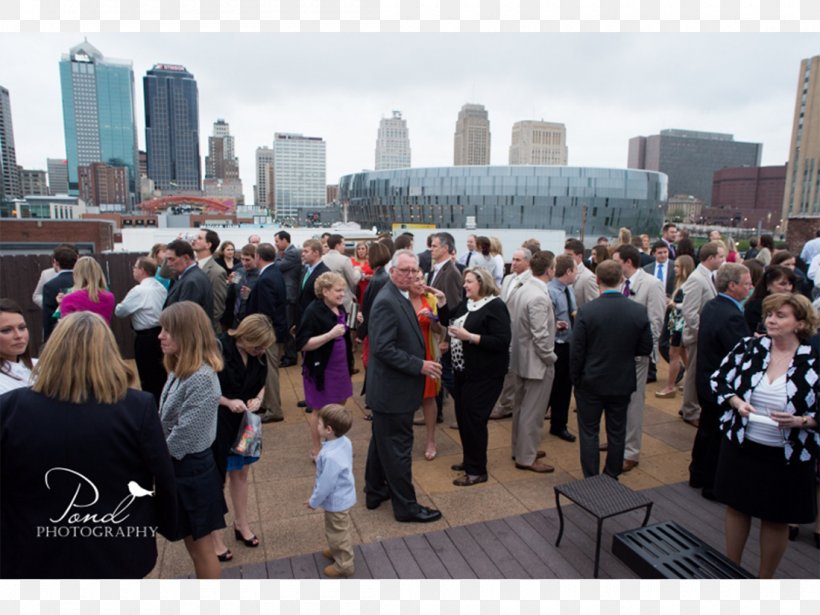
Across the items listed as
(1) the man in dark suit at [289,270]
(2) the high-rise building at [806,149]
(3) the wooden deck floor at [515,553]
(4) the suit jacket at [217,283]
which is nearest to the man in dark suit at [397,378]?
(3) the wooden deck floor at [515,553]

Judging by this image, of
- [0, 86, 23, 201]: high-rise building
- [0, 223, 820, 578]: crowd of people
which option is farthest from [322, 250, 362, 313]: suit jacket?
[0, 86, 23, 201]: high-rise building

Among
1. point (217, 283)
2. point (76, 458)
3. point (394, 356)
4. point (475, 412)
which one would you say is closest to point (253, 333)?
point (394, 356)

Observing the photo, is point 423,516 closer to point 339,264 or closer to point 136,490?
point 136,490

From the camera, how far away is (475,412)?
4.32m

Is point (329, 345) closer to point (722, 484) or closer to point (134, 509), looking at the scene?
point (134, 509)

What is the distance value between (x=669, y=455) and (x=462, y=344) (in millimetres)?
2538

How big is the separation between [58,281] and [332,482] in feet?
14.0

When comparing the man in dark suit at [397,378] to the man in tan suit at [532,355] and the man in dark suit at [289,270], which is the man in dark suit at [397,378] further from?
the man in dark suit at [289,270]

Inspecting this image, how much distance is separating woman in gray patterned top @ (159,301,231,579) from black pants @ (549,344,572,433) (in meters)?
3.79

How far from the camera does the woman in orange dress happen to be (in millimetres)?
4363

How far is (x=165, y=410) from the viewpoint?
267 centimetres

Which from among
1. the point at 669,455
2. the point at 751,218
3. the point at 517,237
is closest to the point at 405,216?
the point at 517,237

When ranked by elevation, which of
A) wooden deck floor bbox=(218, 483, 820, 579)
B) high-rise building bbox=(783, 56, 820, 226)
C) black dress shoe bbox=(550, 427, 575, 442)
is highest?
high-rise building bbox=(783, 56, 820, 226)

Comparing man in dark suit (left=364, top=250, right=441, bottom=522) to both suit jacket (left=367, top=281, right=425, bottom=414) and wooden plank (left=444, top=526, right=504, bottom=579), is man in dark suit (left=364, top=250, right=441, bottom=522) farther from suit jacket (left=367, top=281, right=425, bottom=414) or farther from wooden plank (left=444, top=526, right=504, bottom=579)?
wooden plank (left=444, top=526, right=504, bottom=579)
